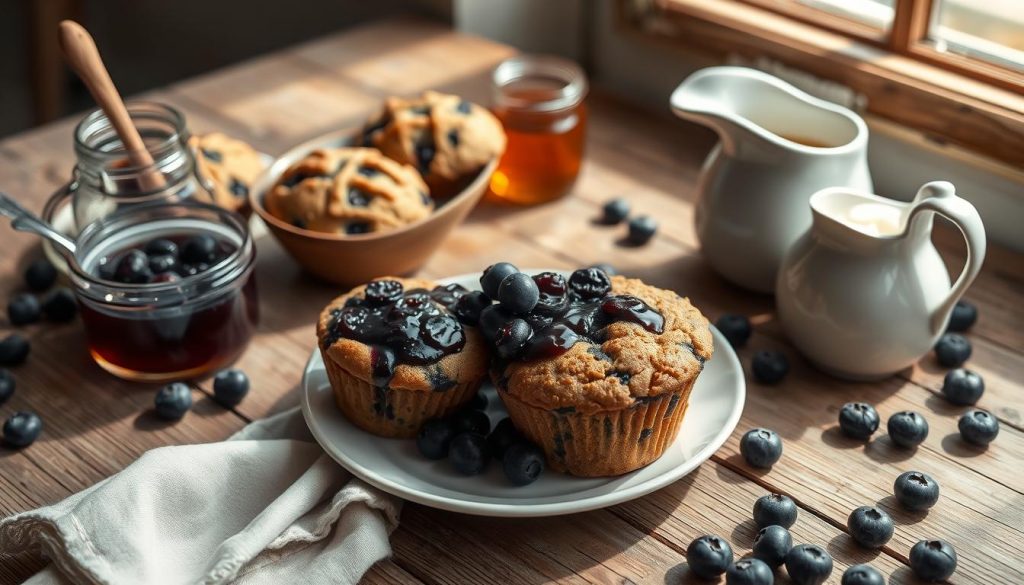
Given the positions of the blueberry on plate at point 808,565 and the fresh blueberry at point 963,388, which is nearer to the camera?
the blueberry on plate at point 808,565

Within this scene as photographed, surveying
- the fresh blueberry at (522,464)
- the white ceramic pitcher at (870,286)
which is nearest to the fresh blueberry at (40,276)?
the fresh blueberry at (522,464)

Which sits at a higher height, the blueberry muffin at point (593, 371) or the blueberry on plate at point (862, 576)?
the blueberry muffin at point (593, 371)

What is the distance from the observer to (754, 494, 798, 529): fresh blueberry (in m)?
1.12

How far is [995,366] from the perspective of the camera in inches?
53.9

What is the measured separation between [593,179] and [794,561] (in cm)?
95

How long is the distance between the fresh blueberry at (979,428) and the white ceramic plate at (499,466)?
277 mm

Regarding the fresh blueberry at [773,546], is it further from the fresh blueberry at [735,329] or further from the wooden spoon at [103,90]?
the wooden spoon at [103,90]

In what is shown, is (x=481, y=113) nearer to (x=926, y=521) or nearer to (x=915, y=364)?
(x=915, y=364)

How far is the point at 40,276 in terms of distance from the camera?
157cm

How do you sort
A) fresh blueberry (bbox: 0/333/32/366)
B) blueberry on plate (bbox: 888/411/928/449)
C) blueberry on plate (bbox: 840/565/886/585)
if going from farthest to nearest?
fresh blueberry (bbox: 0/333/32/366)
blueberry on plate (bbox: 888/411/928/449)
blueberry on plate (bbox: 840/565/886/585)

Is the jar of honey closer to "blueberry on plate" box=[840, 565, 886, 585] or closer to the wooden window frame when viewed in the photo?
the wooden window frame

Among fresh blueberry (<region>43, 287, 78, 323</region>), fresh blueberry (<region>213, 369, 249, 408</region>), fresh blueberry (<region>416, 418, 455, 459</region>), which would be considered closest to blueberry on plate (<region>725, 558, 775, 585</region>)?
fresh blueberry (<region>416, 418, 455, 459</region>)

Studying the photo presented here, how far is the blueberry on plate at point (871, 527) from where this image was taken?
108cm

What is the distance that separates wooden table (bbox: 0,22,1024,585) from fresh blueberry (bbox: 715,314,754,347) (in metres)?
0.02
